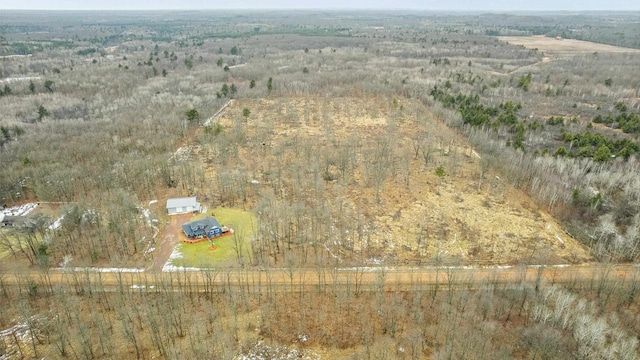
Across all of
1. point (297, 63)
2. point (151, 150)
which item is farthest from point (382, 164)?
point (297, 63)

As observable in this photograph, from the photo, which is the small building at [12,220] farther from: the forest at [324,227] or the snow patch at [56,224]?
the snow patch at [56,224]

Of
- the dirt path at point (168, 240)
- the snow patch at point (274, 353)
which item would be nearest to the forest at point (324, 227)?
the snow patch at point (274, 353)

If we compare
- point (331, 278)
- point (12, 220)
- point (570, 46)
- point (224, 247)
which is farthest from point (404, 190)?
point (570, 46)

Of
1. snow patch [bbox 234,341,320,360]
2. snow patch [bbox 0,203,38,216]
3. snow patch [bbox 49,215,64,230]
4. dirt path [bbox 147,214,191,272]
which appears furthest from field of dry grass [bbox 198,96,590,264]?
snow patch [bbox 0,203,38,216]

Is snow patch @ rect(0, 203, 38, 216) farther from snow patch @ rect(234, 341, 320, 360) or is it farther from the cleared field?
the cleared field

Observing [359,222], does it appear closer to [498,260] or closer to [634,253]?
[498,260]

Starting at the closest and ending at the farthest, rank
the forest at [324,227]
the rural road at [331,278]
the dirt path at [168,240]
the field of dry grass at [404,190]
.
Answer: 1. the forest at [324,227]
2. the rural road at [331,278]
3. the dirt path at [168,240]
4. the field of dry grass at [404,190]
